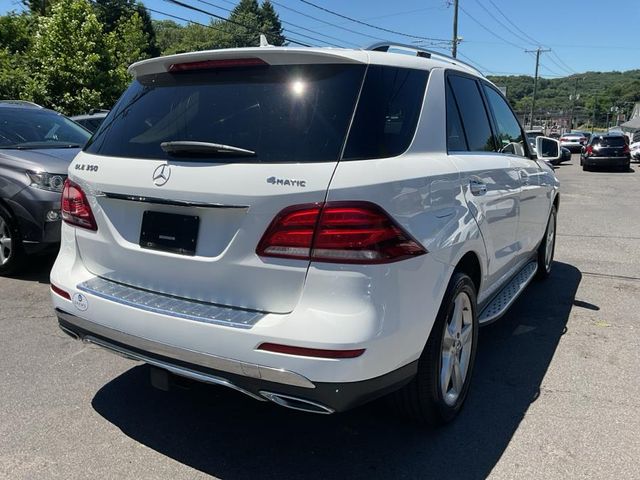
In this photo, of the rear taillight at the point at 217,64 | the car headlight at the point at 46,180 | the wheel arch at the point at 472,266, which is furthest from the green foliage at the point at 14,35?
the wheel arch at the point at 472,266

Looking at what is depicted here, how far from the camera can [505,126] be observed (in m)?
4.60

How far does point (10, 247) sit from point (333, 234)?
459cm

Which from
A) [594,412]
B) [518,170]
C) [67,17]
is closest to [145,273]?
Answer: [594,412]

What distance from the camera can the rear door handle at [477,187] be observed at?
10.4ft

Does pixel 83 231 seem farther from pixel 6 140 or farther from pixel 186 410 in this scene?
pixel 6 140

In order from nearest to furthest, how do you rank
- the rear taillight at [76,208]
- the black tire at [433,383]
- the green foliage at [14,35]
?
the black tire at [433,383], the rear taillight at [76,208], the green foliage at [14,35]

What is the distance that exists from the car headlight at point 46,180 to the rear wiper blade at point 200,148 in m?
3.41

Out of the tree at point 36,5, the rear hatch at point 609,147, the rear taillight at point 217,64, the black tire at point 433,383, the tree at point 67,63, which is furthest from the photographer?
the tree at point 36,5

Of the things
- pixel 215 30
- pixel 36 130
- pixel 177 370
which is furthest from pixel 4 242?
pixel 215 30

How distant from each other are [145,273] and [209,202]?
55 cm

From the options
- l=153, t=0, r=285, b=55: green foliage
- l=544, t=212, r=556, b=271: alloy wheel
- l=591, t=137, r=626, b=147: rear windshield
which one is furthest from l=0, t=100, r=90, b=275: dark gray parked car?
l=153, t=0, r=285, b=55: green foliage

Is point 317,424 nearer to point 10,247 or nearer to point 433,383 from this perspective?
point 433,383

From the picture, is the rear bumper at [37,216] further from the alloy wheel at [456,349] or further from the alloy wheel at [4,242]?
the alloy wheel at [456,349]

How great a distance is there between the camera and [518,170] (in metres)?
4.25
